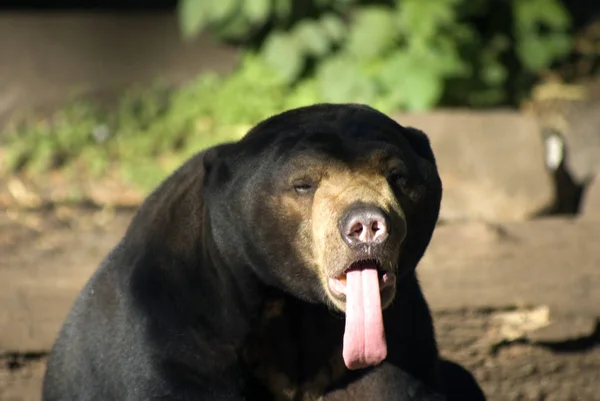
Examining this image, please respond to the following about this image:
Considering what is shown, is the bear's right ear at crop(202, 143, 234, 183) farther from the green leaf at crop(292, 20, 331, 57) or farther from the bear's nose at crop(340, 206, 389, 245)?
the green leaf at crop(292, 20, 331, 57)

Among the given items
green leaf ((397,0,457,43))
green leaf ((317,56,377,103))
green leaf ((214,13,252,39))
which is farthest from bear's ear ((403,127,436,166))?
green leaf ((214,13,252,39))

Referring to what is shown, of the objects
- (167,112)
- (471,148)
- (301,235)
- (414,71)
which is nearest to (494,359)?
(471,148)

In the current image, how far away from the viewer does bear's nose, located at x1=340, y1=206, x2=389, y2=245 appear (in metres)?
3.37

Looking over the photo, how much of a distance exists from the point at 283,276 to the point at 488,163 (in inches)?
142

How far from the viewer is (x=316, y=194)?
3580mm

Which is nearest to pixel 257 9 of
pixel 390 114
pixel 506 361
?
pixel 390 114

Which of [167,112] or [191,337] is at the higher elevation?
[191,337]

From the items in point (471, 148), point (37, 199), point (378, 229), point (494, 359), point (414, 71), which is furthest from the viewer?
point (414, 71)

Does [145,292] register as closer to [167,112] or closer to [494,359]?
[494,359]

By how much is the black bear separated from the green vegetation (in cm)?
402

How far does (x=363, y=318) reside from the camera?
11.4ft

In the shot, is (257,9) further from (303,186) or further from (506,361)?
(303,186)

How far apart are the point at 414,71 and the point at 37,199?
8.08 ft

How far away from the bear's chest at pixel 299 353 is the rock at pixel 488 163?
292cm
